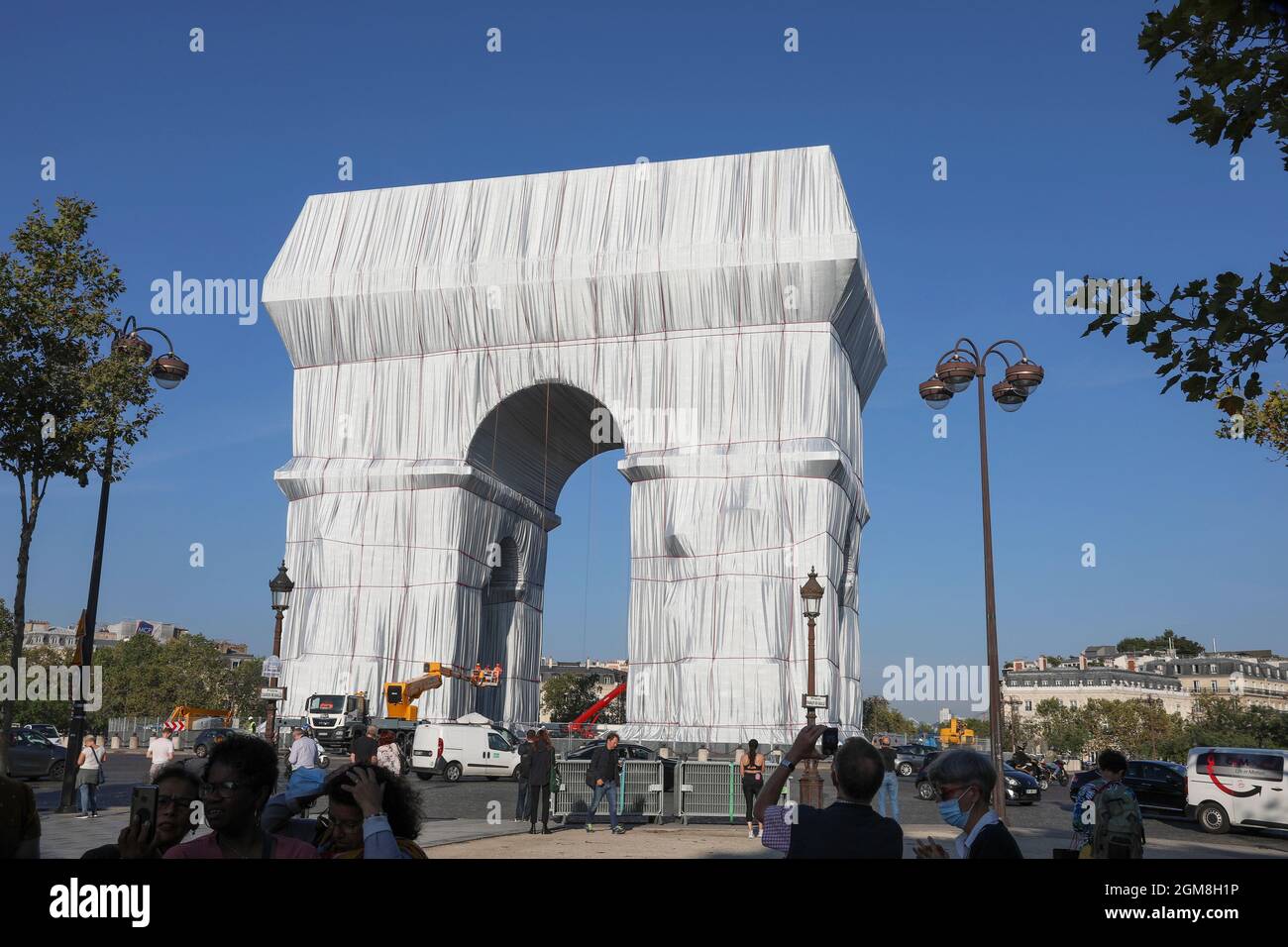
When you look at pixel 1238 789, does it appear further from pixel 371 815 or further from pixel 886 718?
pixel 886 718

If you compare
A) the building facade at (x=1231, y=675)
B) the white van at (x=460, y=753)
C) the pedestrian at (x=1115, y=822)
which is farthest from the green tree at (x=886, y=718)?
the pedestrian at (x=1115, y=822)

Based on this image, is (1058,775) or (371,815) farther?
(1058,775)

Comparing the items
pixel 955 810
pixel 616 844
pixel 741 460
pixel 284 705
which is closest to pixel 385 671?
pixel 284 705

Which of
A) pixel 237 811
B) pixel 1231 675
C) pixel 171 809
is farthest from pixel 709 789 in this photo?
pixel 1231 675

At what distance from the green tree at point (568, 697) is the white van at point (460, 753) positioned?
286ft

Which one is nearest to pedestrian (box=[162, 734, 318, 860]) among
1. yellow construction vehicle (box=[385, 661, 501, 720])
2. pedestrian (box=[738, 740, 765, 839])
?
pedestrian (box=[738, 740, 765, 839])

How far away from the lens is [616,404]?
137 feet

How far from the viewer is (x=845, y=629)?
41750 millimetres

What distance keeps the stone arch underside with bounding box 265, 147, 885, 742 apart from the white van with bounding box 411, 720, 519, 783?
7.32 metres

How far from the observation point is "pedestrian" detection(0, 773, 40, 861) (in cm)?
464

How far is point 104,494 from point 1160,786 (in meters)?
22.0

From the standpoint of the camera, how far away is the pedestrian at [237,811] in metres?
3.86
